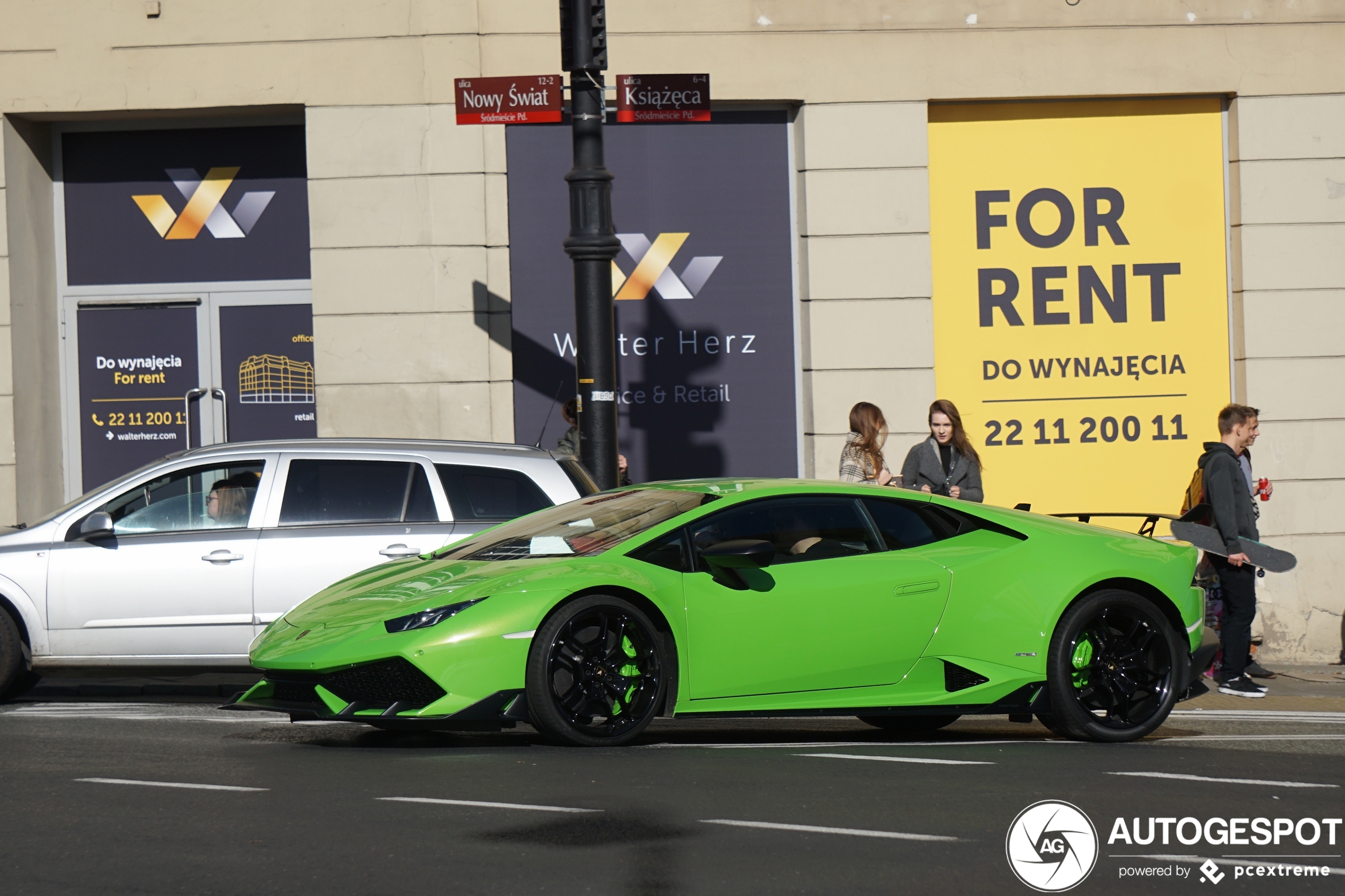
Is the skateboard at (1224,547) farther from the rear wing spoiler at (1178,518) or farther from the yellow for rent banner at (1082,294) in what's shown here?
the yellow for rent banner at (1082,294)

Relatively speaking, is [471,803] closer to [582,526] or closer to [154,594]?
[582,526]

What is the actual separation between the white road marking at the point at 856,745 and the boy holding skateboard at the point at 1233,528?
320 centimetres

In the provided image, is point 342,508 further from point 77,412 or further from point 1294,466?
point 1294,466

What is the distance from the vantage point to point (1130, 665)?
7.36m

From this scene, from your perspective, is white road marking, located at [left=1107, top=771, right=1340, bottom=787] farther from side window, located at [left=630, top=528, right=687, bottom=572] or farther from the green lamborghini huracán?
side window, located at [left=630, top=528, right=687, bottom=572]

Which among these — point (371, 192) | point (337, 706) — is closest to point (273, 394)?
point (371, 192)

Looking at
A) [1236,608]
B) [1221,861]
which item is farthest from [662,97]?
[1221,861]

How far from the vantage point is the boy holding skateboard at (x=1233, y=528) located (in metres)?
10.0

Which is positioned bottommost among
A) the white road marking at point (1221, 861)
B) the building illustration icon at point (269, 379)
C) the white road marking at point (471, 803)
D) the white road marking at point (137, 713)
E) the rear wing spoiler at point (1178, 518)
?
the white road marking at point (137, 713)

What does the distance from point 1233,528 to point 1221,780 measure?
406 centimetres

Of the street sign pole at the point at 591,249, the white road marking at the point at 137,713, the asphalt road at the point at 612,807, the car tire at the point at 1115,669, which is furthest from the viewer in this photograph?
the street sign pole at the point at 591,249

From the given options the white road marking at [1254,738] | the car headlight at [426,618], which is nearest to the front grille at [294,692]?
the car headlight at [426,618]

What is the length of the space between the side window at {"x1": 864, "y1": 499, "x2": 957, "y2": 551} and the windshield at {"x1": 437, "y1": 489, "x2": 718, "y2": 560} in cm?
82

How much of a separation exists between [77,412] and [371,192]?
3503 millimetres
